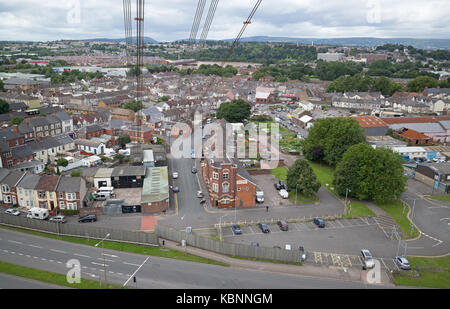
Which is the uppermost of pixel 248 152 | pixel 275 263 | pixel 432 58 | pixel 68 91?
pixel 432 58

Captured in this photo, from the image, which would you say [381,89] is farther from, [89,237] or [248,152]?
[89,237]

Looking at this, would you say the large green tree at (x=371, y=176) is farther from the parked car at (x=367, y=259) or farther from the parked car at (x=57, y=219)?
the parked car at (x=57, y=219)

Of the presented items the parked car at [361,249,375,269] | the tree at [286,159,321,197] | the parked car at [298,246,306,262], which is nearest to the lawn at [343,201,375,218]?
the tree at [286,159,321,197]

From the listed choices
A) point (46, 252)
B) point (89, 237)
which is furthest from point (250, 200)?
point (46, 252)

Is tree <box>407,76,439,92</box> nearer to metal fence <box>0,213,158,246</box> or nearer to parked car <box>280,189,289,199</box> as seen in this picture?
parked car <box>280,189,289,199</box>

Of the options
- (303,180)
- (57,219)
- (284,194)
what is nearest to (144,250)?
(57,219)
